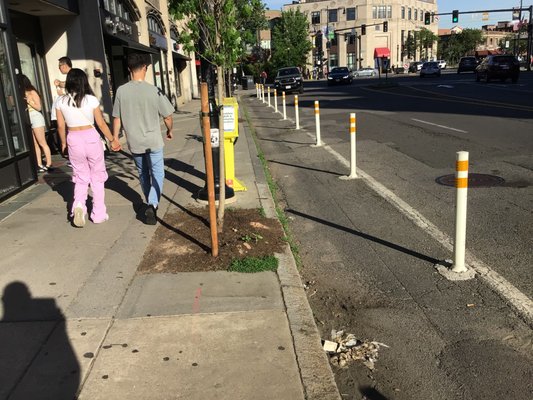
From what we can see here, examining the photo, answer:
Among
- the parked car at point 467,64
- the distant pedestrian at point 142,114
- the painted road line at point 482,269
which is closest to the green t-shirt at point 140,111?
the distant pedestrian at point 142,114

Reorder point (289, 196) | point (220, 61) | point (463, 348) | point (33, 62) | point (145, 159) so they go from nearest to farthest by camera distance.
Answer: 1. point (463, 348)
2. point (220, 61)
3. point (145, 159)
4. point (289, 196)
5. point (33, 62)

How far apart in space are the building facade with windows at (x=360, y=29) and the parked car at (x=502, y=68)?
64444 mm

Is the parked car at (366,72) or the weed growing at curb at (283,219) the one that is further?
the parked car at (366,72)

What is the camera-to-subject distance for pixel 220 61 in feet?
19.2

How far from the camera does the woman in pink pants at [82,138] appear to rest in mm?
5867

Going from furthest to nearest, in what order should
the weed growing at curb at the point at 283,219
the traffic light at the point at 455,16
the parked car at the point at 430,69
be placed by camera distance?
the parked car at the point at 430,69
the traffic light at the point at 455,16
the weed growing at curb at the point at 283,219

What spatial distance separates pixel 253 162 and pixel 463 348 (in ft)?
23.9

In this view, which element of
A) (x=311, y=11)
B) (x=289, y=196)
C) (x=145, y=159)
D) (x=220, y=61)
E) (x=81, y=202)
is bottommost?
(x=289, y=196)

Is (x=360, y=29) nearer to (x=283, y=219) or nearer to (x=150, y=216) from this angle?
(x=283, y=219)

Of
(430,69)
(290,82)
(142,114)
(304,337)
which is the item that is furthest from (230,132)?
(430,69)

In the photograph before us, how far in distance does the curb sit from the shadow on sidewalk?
1341mm

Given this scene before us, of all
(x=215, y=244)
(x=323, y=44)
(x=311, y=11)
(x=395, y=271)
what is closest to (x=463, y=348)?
(x=395, y=271)

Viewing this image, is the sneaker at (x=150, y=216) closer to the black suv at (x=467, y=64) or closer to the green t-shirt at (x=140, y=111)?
the green t-shirt at (x=140, y=111)

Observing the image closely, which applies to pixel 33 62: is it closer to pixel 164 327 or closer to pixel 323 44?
pixel 164 327
